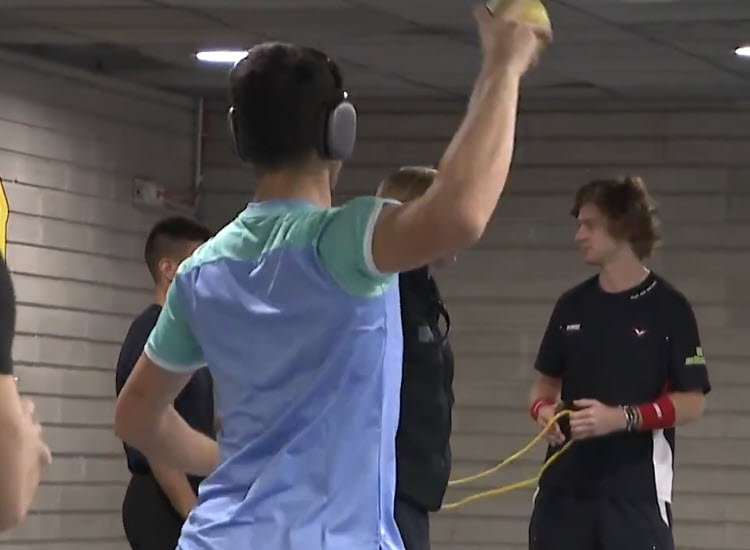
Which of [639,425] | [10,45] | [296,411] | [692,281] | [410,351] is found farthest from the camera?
[692,281]

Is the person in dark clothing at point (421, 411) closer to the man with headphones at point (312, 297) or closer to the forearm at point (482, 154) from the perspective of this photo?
the man with headphones at point (312, 297)

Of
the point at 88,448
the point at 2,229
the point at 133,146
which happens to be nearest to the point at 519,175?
the point at 133,146

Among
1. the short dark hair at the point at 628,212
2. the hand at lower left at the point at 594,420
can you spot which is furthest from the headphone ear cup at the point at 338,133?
the short dark hair at the point at 628,212

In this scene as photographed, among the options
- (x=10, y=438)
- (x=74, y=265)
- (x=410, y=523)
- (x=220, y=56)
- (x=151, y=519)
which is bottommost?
(x=151, y=519)

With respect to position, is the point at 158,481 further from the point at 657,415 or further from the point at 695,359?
the point at 695,359

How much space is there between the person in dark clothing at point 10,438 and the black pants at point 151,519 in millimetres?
3253

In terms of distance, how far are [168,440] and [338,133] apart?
64cm

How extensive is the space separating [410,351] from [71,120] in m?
4.59

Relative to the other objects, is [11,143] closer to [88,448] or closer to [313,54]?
[88,448]

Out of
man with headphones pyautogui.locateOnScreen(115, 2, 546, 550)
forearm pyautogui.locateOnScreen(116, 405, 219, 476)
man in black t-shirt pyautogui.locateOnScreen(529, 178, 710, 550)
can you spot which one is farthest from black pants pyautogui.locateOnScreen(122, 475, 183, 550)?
man with headphones pyautogui.locateOnScreen(115, 2, 546, 550)

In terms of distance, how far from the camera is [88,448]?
26.8 feet

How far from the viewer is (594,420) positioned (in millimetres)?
5262

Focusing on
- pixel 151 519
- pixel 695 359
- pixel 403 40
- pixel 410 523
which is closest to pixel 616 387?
pixel 695 359

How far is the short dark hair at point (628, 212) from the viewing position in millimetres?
5562
